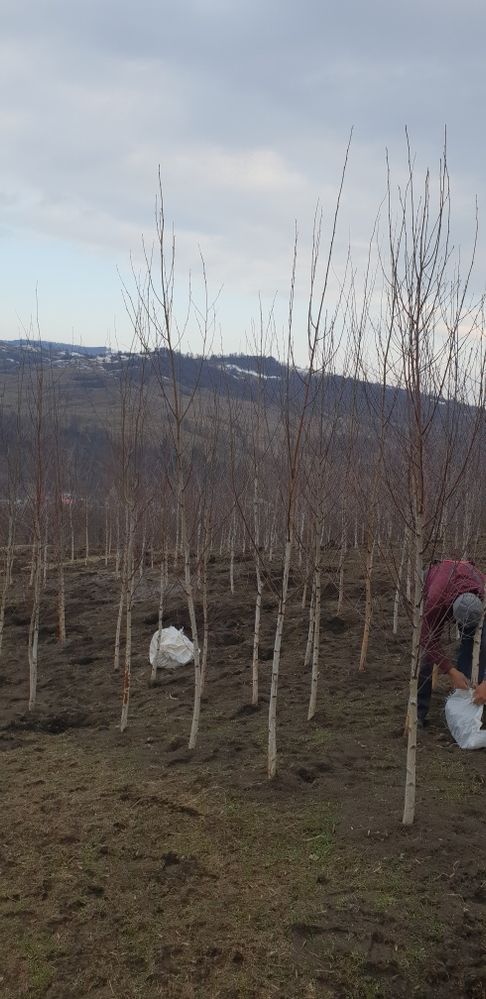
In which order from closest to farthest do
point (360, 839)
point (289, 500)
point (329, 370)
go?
point (360, 839) → point (289, 500) → point (329, 370)

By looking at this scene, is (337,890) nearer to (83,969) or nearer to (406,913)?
(406,913)

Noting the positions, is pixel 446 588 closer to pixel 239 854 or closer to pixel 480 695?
pixel 480 695

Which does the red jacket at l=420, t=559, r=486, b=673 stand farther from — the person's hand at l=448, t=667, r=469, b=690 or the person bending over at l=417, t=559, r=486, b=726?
the person's hand at l=448, t=667, r=469, b=690

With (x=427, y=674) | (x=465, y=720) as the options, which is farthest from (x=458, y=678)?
(x=427, y=674)

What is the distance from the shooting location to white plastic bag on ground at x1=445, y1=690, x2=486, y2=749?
5.32 meters

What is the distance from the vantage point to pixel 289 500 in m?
4.49

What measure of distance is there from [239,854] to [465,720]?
2.38 m

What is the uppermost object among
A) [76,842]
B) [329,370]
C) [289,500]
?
[329,370]

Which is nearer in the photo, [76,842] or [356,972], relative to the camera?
[356,972]

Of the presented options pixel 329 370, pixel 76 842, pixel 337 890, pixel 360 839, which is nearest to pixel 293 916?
pixel 337 890

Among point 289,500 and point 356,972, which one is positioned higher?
point 289,500

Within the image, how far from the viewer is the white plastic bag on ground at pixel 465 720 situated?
5320 mm

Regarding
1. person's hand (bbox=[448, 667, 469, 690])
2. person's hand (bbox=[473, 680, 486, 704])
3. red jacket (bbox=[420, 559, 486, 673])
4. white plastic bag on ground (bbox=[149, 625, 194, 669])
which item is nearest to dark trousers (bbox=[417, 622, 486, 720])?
red jacket (bbox=[420, 559, 486, 673])

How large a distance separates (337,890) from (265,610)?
8.09m
